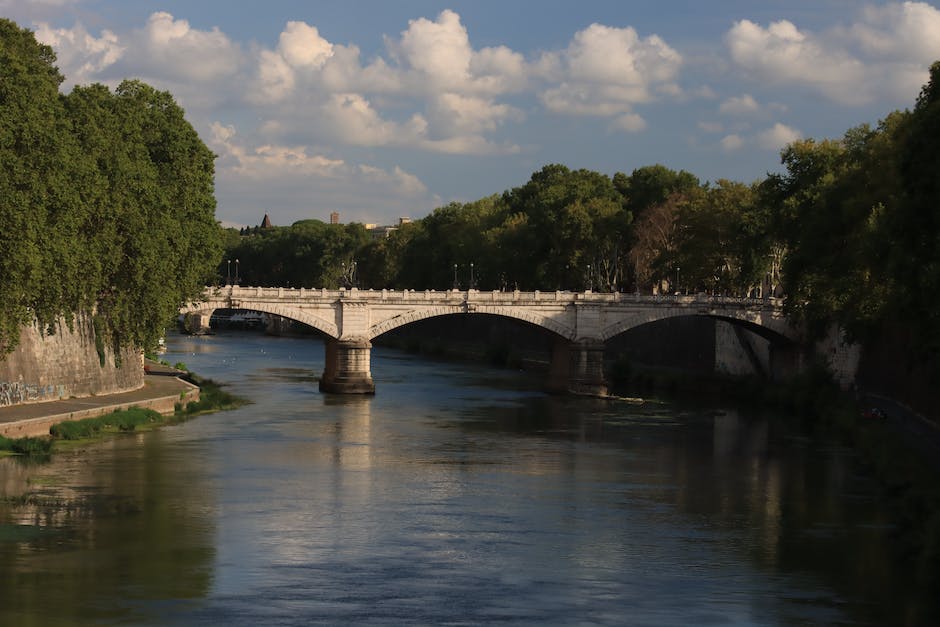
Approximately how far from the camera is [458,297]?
74375 millimetres

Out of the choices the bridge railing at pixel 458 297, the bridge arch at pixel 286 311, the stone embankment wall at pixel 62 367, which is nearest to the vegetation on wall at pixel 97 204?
the stone embankment wall at pixel 62 367

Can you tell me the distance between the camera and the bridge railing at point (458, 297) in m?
70.6

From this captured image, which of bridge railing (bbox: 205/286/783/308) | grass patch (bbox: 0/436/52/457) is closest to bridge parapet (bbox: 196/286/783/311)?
bridge railing (bbox: 205/286/783/308)

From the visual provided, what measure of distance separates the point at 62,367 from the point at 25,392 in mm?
3583

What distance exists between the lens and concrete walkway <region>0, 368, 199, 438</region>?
43062 mm

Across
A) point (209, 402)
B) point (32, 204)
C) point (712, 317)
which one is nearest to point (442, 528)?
point (32, 204)

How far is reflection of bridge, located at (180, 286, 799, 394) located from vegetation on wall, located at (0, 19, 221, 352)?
4.68 m

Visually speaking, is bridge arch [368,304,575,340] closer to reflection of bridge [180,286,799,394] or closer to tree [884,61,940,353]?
reflection of bridge [180,286,799,394]

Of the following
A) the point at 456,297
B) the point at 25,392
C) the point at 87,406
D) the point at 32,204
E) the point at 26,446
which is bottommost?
the point at 26,446

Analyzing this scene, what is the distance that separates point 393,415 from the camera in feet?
200

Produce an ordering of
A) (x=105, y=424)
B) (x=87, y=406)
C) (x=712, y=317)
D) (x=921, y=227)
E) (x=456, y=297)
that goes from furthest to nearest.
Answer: (x=712, y=317)
(x=456, y=297)
(x=87, y=406)
(x=105, y=424)
(x=921, y=227)

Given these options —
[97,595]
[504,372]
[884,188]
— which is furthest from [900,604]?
[504,372]

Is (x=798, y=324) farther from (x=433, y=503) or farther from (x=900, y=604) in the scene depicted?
(x=900, y=604)

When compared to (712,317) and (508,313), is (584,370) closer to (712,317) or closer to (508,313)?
(508,313)
